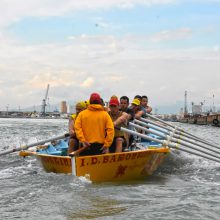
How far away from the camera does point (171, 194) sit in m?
10.7

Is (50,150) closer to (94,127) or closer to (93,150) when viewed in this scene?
(93,150)

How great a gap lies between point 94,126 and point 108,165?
3.27 ft

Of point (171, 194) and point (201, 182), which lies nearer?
point (171, 194)

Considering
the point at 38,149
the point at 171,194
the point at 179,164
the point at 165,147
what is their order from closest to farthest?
the point at 171,194, the point at 165,147, the point at 38,149, the point at 179,164

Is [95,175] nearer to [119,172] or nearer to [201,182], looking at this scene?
[119,172]

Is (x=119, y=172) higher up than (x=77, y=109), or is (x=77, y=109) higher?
(x=77, y=109)

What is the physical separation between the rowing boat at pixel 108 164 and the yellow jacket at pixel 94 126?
1.76 feet

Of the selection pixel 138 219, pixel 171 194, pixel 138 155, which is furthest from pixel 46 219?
pixel 138 155

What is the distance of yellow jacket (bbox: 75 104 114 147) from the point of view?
38.8ft

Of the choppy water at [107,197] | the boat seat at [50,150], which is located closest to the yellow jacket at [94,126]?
the choppy water at [107,197]

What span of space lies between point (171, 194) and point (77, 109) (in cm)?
413

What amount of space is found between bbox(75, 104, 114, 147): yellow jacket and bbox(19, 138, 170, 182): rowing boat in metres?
0.54

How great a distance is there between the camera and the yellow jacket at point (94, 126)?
11836mm

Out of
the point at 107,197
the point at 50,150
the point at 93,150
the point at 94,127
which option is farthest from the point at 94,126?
the point at 50,150
